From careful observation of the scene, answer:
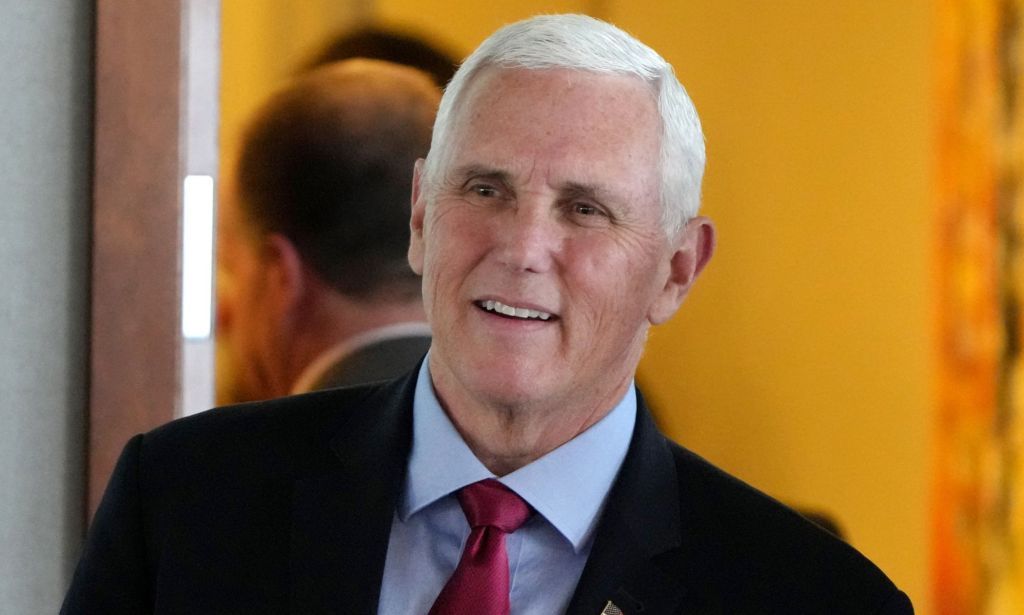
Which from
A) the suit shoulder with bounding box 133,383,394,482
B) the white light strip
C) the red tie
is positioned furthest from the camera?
the white light strip

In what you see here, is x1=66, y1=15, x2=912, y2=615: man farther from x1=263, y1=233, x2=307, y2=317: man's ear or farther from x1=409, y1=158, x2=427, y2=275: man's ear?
x1=263, y1=233, x2=307, y2=317: man's ear

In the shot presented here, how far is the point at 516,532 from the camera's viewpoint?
1.26 m

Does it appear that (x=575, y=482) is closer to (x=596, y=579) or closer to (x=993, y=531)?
(x=596, y=579)

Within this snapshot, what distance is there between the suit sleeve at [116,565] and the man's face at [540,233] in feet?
1.15

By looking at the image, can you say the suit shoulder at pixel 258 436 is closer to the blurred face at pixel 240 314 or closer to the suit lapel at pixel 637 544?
the suit lapel at pixel 637 544

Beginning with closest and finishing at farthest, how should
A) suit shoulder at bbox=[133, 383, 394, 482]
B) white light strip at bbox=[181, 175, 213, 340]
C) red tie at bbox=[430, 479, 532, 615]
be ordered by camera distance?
red tie at bbox=[430, 479, 532, 615] → suit shoulder at bbox=[133, 383, 394, 482] → white light strip at bbox=[181, 175, 213, 340]

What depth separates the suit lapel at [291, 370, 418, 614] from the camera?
4.02 feet

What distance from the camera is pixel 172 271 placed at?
180 cm

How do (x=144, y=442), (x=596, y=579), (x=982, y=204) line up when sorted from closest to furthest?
(x=596, y=579)
(x=144, y=442)
(x=982, y=204)

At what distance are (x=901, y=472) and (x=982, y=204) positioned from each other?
386mm

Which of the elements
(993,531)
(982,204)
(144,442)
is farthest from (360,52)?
(993,531)

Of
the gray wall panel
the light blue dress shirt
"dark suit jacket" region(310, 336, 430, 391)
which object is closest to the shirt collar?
the light blue dress shirt

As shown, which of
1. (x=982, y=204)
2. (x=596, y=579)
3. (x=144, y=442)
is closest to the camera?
(x=596, y=579)

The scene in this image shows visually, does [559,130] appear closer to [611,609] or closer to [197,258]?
[611,609]
